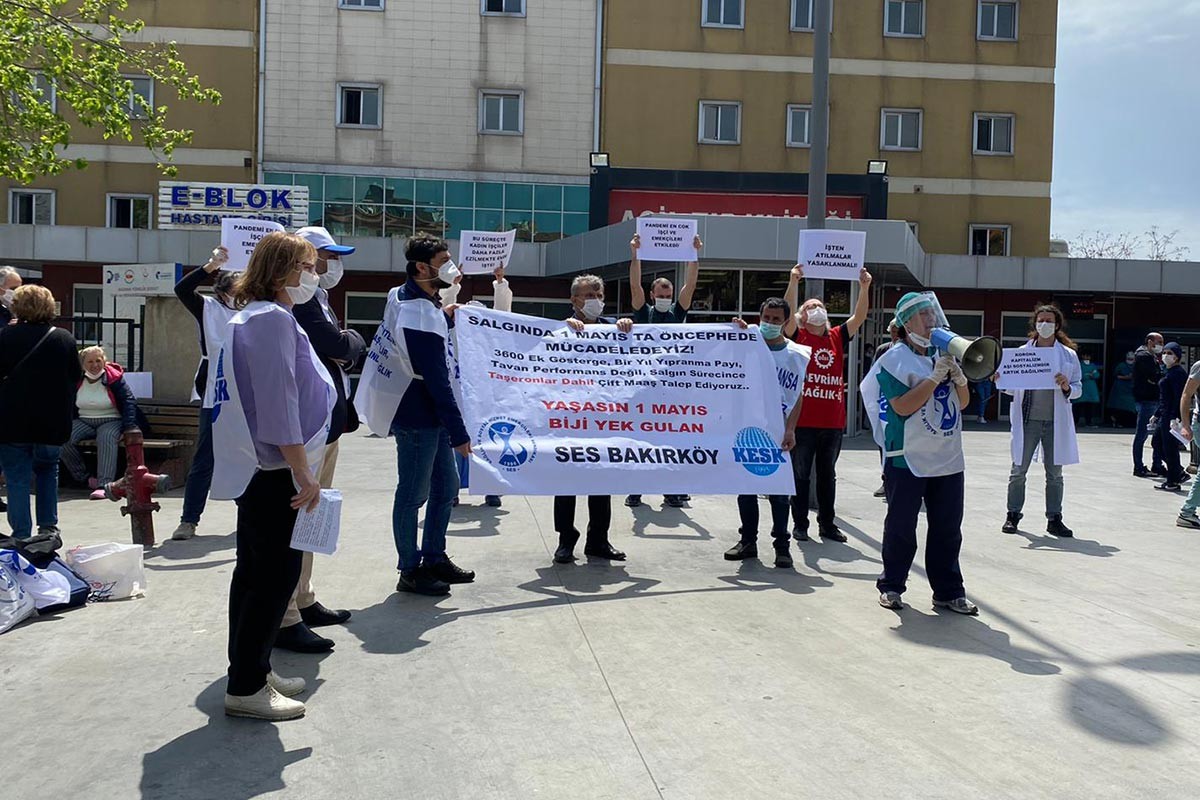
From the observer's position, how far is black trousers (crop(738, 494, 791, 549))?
7691mm

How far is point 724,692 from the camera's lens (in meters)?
4.89

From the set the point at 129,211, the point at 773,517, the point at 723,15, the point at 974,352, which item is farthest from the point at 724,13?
the point at 974,352

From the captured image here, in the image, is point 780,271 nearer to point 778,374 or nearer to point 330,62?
point 778,374

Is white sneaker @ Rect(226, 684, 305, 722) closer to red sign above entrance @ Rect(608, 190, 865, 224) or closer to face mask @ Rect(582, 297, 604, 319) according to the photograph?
face mask @ Rect(582, 297, 604, 319)

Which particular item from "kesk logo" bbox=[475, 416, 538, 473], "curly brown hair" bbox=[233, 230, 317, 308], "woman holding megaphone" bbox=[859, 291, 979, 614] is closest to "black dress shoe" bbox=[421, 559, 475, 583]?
"kesk logo" bbox=[475, 416, 538, 473]

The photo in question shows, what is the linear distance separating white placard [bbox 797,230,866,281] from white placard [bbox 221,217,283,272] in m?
→ 4.59

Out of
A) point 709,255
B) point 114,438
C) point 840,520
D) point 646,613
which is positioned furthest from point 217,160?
point 646,613

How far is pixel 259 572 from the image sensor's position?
4.39m

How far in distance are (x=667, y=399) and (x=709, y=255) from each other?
1302cm

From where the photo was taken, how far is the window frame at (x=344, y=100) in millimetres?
31609

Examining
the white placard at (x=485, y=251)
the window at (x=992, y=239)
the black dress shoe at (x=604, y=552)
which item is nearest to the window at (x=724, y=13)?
the window at (x=992, y=239)

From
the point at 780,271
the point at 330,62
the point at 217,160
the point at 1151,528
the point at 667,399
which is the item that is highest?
the point at 330,62

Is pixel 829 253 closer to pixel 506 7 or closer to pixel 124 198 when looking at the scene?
pixel 506 7

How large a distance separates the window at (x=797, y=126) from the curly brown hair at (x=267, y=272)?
29420 mm
